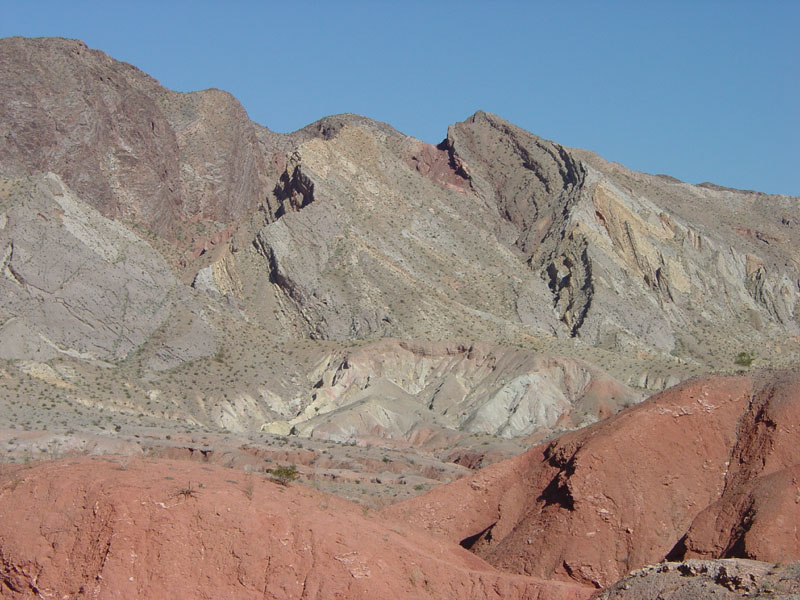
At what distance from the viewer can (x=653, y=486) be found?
17641mm

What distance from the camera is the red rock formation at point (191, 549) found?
13422mm

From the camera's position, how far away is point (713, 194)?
12056 centimetres

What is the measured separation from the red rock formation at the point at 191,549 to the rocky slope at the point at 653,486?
9.07ft

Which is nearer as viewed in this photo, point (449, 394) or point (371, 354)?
point (449, 394)

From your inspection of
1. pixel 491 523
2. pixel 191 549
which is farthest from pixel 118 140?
pixel 191 549

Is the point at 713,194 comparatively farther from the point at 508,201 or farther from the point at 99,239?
the point at 99,239

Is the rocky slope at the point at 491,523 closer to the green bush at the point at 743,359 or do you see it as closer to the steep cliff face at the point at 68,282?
the steep cliff face at the point at 68,282

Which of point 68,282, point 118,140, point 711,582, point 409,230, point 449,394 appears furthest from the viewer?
point 118,140

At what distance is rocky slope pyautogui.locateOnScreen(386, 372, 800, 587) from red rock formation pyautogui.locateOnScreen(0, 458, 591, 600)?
277 cm

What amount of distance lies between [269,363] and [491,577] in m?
48.4

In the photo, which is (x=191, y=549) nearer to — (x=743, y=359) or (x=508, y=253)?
(x=743, y=359)

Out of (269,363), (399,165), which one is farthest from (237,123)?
(269,363)

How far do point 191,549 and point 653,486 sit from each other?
7923 millimetres

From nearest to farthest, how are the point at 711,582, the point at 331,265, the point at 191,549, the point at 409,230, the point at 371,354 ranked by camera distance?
the point at 711,582, the point at 191,549, the point at 371,354, the point at 331,265, the point at 409,230
